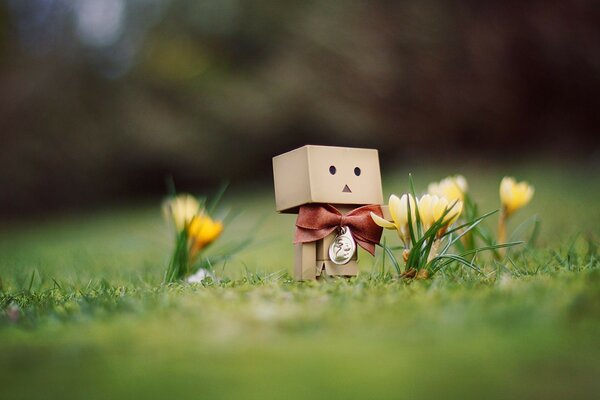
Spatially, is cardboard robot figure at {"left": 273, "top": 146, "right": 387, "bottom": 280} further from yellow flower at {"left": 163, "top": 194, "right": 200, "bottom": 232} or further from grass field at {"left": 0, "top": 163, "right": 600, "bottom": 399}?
yellow flower at {"left": 163, "top": 194, "right": 200, "bottom": 232}

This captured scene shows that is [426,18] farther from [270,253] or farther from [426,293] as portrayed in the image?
[426,293]

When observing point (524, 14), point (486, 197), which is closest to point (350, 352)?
point (486, 197)

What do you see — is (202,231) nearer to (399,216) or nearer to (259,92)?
(399,216)

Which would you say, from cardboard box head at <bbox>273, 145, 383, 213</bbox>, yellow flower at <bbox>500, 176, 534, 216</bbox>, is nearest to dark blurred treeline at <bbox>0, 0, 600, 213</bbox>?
yellow flower at <bbox>500, 176, 534, 216</bbox>

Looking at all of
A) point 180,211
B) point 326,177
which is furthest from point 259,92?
point 326,177

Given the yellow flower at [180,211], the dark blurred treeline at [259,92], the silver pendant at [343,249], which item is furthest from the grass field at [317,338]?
the dark blurred treeline at [259,92]

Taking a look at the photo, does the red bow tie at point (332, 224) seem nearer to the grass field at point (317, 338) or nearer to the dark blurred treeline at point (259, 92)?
the grass field at point (317, 338)
